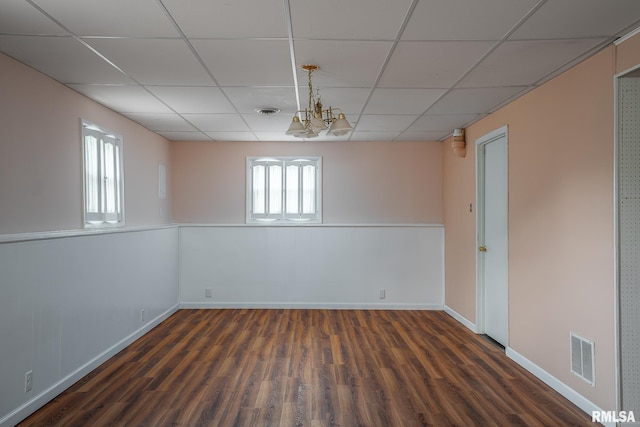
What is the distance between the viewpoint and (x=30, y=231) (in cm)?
298

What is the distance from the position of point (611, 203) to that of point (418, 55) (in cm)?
162

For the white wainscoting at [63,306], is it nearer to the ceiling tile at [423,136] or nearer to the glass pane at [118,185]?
the glass pane at [118,185]

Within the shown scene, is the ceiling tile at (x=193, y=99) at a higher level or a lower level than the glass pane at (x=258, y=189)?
higher

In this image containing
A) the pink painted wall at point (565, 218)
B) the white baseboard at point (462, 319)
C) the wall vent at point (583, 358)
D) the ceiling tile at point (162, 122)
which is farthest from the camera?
the white baseboard at point (462, 319)

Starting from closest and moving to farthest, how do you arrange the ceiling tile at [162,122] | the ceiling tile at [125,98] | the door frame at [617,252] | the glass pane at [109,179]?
the door frame at [617,252]
the ceiling tile at [125,98]
the glass pane at [109,179]
the ceiling tile at [162,122]

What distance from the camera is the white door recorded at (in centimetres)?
418

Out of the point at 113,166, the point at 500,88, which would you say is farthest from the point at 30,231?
the point at 500,88

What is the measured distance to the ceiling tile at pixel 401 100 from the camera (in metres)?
3.62

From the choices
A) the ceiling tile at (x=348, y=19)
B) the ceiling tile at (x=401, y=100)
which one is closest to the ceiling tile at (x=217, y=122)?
the ceiling tile at (x=401, y=100)

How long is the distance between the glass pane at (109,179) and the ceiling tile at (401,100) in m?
2.75

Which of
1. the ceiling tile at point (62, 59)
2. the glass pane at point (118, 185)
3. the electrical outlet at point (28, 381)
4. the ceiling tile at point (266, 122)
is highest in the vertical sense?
the ceiling tile at point (62, 59)

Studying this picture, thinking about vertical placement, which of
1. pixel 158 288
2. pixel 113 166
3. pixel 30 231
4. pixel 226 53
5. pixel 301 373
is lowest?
pixel 301 373

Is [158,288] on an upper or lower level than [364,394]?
upper

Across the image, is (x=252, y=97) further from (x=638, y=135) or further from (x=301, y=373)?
(x=638, y=135)
